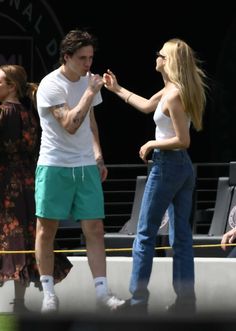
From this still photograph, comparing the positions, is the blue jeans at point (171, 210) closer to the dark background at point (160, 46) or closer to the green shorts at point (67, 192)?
the green shorts at point (67, 192)

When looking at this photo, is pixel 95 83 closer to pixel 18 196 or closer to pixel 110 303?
pixel 18 196

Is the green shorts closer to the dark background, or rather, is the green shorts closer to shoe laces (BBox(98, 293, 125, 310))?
shoe laces (BBox(98, 293, 125, 310))

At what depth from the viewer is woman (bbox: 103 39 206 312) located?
609cm

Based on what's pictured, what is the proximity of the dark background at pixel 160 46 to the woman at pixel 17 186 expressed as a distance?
205 inches

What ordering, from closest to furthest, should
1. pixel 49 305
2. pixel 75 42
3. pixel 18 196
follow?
1. pixel 49 305
2. pixel 75 42
3. pixel 18 196

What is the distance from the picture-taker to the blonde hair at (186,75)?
6172 mm

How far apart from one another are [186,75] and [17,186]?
4.48 feet

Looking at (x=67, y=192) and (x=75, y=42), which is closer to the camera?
(x=67, y=192)

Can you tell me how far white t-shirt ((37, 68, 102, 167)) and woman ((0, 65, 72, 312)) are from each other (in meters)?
0.57

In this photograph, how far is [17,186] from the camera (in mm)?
6793

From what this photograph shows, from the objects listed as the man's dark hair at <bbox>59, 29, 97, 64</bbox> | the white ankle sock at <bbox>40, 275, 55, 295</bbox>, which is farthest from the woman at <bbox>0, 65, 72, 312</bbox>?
the man's dark hair at <bbox>59, 29, 97, 64</bbox>

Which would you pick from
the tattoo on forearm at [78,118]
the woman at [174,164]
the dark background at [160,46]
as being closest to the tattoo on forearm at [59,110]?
the tattoo on forearm at [78,118]

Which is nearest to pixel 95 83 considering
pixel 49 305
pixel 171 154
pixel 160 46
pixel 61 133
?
pixel 61 133

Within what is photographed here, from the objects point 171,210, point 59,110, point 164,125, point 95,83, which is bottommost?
point 171,210
